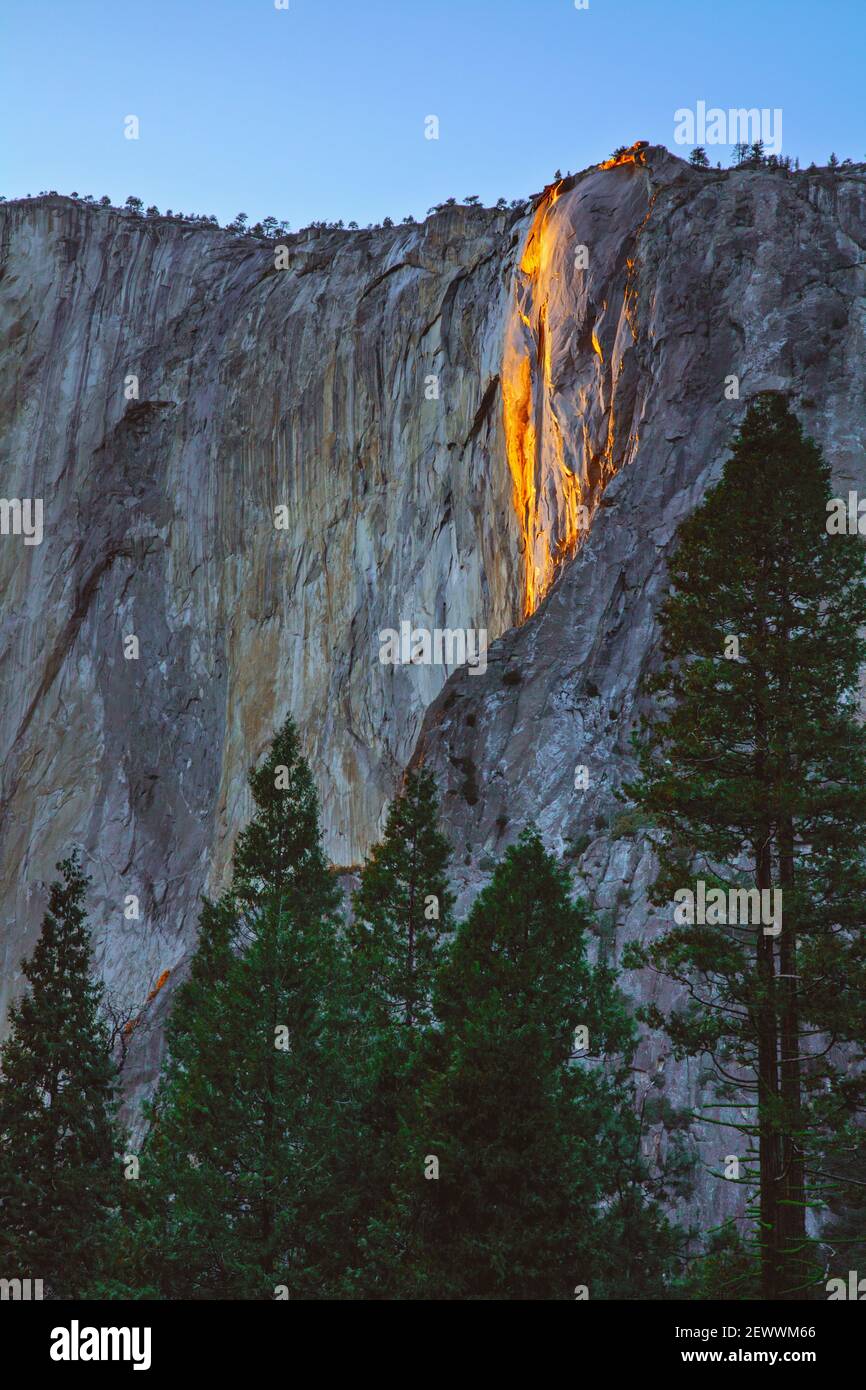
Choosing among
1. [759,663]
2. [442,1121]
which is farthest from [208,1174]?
[759,663]

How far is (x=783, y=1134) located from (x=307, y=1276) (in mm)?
6828

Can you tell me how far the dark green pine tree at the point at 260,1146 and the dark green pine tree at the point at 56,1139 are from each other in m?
1.30

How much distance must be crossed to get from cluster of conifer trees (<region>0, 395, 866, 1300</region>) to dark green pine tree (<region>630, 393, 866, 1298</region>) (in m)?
0.04

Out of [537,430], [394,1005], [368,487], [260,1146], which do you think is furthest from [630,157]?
[260,1146]

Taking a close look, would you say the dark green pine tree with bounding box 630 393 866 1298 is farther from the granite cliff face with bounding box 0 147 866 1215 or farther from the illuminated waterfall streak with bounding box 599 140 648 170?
the illuminated waterfall streak with bounding box 599 140 648 170

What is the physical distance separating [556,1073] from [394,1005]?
6.90m

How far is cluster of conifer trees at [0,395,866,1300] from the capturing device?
18.4m

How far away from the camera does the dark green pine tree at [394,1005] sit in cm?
1962

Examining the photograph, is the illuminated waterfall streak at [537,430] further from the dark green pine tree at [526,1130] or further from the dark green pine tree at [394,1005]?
the dark green pine tree at [526,1130]

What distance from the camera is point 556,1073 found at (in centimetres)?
2094

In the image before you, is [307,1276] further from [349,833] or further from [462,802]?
[349,833]

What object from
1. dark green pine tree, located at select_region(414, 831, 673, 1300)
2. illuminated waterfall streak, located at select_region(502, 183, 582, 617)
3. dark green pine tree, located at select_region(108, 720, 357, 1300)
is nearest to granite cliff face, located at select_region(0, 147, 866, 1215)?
illuminated waterfall streak, located at select_region(502, 183, 582, 617)

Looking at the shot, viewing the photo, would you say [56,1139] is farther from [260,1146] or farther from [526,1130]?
[526,1130]
